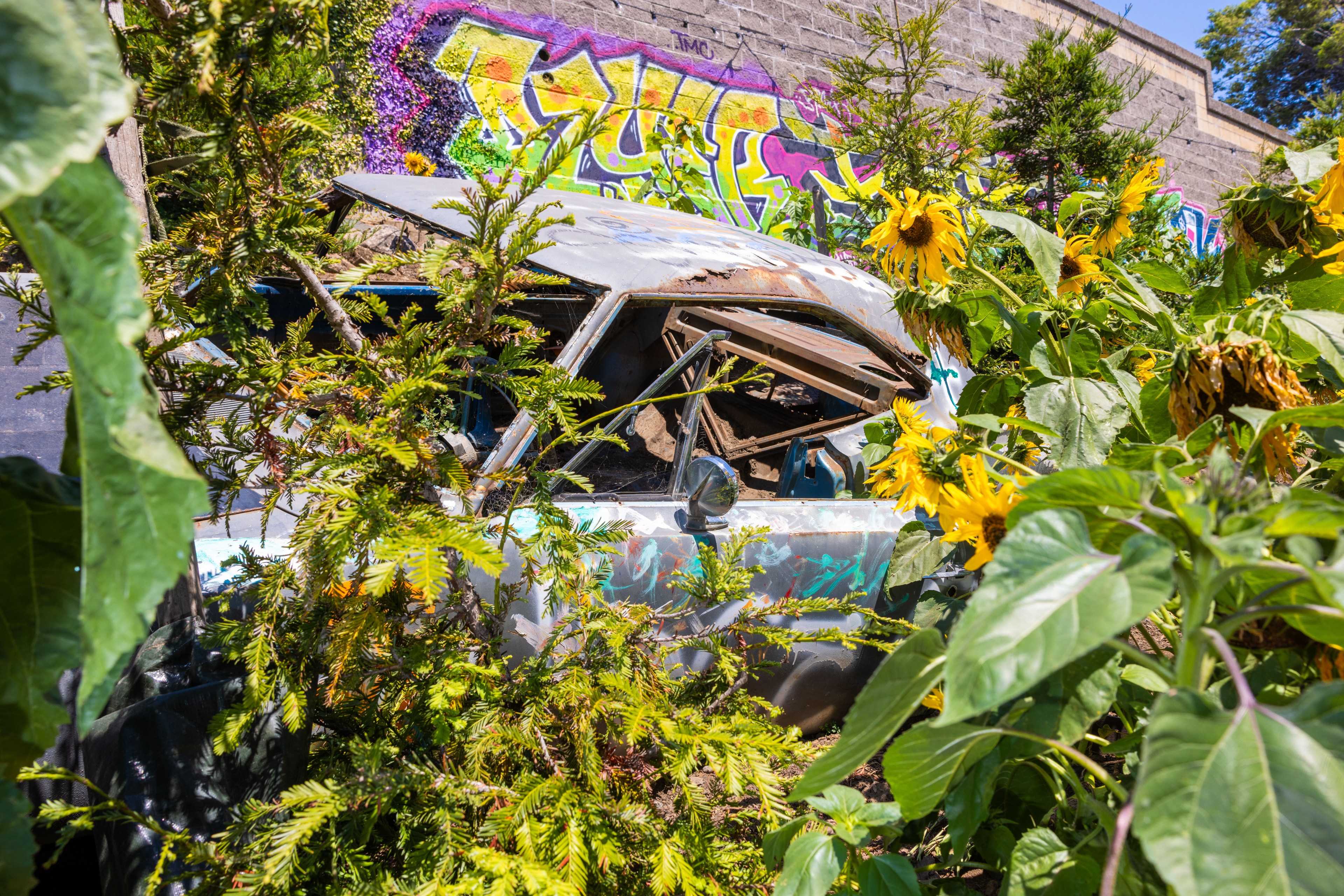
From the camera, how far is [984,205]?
432 centimetres

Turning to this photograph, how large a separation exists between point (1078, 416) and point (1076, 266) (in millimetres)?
618

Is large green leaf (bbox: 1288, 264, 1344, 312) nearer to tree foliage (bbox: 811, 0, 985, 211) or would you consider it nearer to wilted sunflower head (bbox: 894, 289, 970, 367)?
wilted sunflower head (bbox: 894, 289, 970, 367)

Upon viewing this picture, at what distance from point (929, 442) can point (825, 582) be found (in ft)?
3.92

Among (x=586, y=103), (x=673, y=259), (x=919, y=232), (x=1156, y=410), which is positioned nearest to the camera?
(x=1156, y=410)

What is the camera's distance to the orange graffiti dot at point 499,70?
8.59 metres

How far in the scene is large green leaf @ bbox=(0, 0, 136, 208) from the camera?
36 cm

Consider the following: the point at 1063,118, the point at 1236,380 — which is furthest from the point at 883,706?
the point at 1063,118

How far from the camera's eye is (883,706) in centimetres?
76

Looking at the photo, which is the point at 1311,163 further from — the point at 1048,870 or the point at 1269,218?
the point at 1048,870

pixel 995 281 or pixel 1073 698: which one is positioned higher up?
pixel 995 281

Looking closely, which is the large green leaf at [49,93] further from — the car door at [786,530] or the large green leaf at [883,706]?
the car door at [786,530]

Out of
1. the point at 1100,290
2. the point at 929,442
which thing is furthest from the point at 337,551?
the point at 1100,290

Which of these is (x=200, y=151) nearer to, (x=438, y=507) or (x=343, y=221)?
(x=438, y=507)

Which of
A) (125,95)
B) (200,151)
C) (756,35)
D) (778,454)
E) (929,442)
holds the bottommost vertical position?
(778,454)
